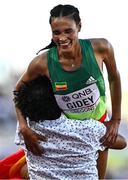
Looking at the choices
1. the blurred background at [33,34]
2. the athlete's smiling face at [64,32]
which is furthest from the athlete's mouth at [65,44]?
the blurred background at [33,34]

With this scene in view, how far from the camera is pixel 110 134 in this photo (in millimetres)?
1293

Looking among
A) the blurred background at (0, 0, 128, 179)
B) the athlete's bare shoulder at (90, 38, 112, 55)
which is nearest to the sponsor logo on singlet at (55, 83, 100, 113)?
the athlete's bare shoulder at (90, 38, 112, 55)

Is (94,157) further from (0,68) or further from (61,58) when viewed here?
(0,68)

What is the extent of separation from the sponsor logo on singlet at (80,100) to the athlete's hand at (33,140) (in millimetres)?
109

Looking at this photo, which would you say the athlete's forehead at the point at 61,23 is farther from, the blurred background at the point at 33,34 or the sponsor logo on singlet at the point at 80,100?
the blurred background at the point at 33,34

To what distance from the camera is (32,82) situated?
1240mm

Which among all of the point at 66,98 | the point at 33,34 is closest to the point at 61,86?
the point at 66,98

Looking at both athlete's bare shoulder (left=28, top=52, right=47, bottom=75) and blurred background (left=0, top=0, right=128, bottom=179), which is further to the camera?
blurred background (left=0, top=0, right=128, bottom=179)

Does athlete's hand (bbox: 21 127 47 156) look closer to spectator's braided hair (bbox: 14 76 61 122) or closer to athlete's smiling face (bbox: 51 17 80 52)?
spectator's braided hair (bbox: 14 76 61 122)

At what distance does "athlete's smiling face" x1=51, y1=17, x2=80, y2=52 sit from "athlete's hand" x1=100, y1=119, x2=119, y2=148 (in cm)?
26

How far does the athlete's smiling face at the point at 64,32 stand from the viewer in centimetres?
122

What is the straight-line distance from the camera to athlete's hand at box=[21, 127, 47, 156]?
1206 mm

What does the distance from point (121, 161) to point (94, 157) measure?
723mm

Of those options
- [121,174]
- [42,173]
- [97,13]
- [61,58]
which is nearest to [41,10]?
[97,13]
